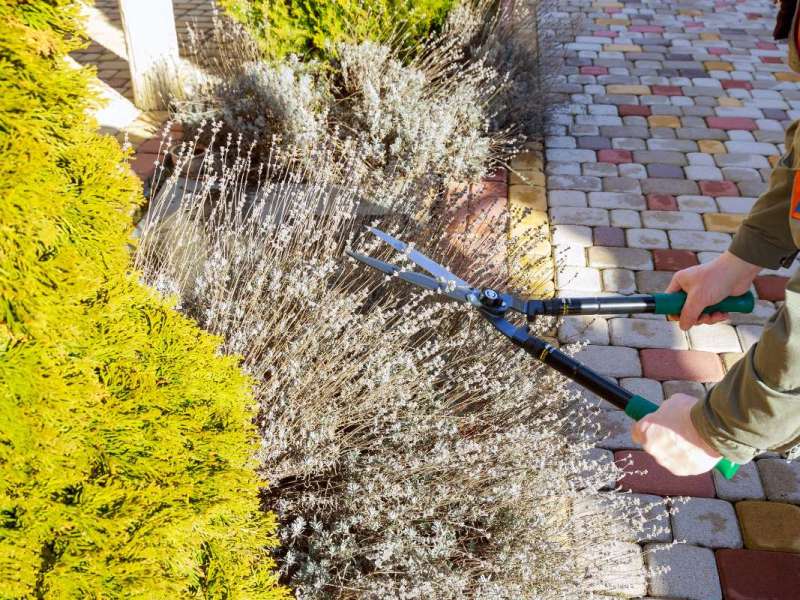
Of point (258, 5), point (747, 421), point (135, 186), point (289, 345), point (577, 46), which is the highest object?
point (135, 186)

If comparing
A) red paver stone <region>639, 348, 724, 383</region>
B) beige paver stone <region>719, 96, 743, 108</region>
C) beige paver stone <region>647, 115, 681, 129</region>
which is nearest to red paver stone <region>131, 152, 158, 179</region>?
red paver stone <region>639, 348, 724, 383</region>

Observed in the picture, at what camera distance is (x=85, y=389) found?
4.25 ft

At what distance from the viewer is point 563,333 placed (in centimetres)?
335

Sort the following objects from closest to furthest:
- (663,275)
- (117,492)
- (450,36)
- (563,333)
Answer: (117,492)
(563,333)
(663,275)
(450,36)

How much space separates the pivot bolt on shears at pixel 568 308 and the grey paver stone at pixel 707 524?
2.82 ft

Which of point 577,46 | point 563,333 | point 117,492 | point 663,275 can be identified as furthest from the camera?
point 577,46

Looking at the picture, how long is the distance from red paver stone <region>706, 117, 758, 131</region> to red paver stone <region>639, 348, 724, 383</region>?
2918 millimetres

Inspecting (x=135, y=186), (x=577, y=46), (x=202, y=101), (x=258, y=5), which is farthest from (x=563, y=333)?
(x=577, y=46)

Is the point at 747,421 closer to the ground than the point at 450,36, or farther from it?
farther from it

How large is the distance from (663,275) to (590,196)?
0.92 meters

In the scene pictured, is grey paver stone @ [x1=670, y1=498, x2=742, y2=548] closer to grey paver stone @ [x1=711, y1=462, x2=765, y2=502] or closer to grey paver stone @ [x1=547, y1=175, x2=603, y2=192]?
grey paver stone @ [x1=711, y1=462, x2=765, y2=502]

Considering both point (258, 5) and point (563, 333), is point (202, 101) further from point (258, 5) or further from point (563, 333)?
point (563, 333)

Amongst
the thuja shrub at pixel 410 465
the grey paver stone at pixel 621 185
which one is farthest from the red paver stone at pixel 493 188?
the thuja shrub at pixel 410 465

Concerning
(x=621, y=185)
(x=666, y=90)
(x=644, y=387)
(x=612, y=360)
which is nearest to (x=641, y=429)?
(x=644, y=387)
